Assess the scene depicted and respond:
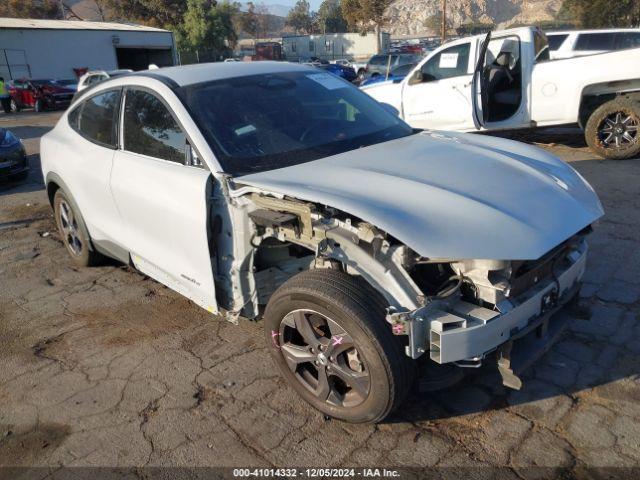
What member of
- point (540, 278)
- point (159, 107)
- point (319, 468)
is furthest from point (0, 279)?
point (540, 278)

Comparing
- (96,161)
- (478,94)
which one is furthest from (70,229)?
(478,94)

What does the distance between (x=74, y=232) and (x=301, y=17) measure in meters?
105

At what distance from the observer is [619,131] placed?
7.65 metres

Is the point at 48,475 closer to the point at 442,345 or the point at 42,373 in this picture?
the point at 42,373

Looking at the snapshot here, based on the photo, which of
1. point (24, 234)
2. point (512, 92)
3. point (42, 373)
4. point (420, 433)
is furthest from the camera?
point (512, 92)

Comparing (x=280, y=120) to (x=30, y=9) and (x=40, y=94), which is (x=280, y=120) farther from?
(x=30, y=9)

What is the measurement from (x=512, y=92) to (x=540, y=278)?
6521 millimetres

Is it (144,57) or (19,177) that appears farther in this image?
(144,57)

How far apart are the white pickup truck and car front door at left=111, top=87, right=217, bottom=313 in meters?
4.56

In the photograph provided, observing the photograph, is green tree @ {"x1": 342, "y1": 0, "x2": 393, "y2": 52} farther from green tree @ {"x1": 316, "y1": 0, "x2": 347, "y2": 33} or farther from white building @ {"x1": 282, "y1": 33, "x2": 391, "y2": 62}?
green tree @ {"x1": 316, "y1": 0, "x2": 347, "y2": 33}

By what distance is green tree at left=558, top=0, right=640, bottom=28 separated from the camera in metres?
31.1

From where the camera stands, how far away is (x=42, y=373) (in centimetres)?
344

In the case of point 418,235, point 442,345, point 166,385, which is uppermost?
point 418,235

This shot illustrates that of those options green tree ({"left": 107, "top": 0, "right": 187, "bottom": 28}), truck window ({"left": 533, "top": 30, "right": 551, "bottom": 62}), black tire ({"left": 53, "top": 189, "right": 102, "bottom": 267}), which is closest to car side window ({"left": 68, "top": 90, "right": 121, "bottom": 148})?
black tire ({"left": 53, "top": 189, "right": 102, "bottom": 267})
